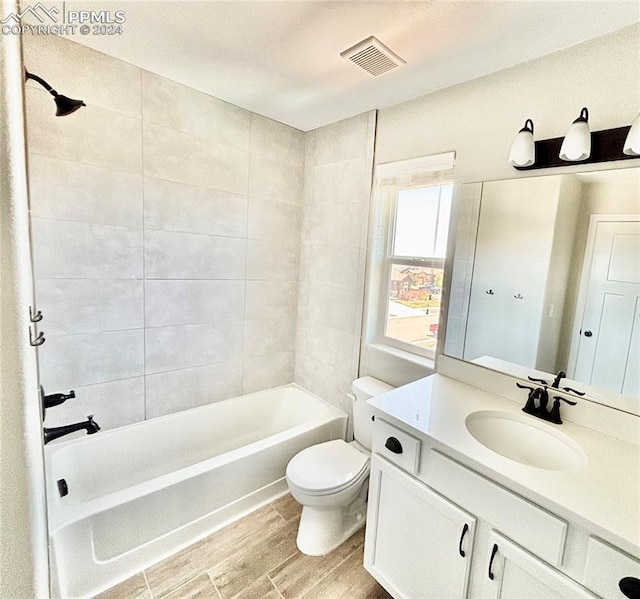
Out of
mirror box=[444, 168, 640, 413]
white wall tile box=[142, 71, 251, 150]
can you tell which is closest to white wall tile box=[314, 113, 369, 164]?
white wall tile box=[142, 71, 251, 150]

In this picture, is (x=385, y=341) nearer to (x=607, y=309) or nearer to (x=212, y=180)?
(x=607, y=309)

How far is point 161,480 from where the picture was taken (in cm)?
162

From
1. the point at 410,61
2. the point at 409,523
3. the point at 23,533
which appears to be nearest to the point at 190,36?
the point at 410,61

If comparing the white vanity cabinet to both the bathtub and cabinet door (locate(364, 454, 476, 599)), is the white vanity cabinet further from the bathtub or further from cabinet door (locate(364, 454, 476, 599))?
the bathtub

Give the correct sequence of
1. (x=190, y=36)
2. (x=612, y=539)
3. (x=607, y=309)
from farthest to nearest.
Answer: (x=190, y=36)
(x=607, y=309)
(x=612, y=539)

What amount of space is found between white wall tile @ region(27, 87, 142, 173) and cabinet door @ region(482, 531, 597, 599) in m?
2.39

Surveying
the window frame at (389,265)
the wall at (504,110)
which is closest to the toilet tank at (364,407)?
the wall at (504,110)

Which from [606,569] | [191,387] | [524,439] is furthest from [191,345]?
[606,569]

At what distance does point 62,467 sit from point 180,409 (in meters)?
0.66

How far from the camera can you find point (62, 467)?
1.73 meters

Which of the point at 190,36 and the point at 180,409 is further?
the point at 180,409

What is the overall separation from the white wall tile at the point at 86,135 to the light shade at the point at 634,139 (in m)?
2.27

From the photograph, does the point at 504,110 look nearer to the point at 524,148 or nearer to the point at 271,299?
the point at 524,148

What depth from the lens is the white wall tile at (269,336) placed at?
2.51m
